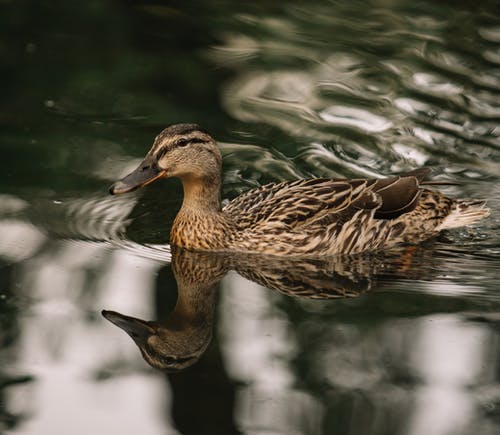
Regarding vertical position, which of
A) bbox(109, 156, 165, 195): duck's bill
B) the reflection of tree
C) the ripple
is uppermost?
the ripple

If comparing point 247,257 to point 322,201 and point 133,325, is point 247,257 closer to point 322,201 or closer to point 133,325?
point 322,201

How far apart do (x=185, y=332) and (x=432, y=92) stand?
6.10 meters

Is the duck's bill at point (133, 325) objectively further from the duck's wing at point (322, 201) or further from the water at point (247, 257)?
the duck's wing at point (322, 201)

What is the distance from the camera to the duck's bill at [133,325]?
26.5 ft

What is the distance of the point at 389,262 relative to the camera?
387 inches

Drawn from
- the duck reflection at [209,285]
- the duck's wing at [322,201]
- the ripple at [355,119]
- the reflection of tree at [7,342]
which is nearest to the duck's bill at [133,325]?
the duck reflection at [209,285]

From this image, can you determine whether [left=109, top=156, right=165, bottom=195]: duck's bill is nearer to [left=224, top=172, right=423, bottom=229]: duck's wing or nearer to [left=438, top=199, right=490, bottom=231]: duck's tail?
[left=224, top=172, right=423, bottom=229]: duck's wing

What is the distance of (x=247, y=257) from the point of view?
Answer: 9.81 m

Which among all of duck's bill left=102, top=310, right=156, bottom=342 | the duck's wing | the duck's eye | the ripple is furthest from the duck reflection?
the ripple

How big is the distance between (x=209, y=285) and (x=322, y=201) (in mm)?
1401

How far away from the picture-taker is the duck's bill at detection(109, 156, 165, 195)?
30.2 ft

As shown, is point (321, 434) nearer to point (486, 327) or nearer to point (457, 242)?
point (486, 327)

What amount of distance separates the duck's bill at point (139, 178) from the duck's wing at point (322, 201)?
0.93m

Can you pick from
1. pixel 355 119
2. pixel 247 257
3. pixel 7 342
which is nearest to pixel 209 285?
pixel 247 257
